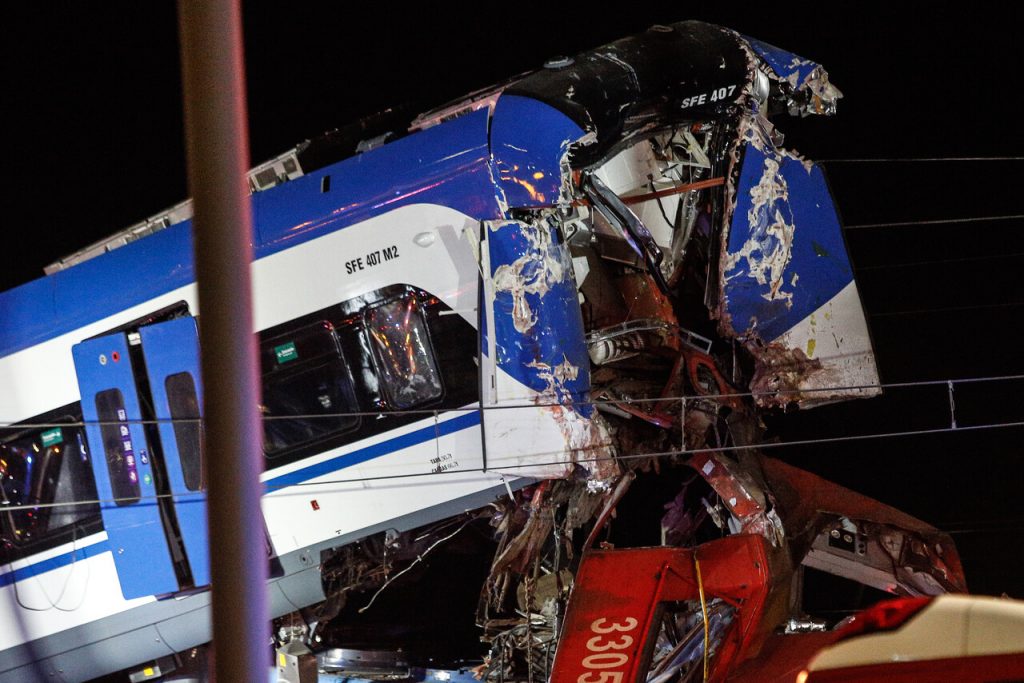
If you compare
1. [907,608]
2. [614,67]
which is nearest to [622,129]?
[614,67]

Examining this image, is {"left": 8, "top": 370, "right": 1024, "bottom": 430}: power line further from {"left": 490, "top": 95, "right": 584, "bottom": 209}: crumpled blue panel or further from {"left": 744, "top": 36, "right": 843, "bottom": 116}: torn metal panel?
{"left": 744, "top": 36, "right": 843, "bottom": 116}: torn metal panel

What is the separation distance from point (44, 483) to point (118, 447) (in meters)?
0.69

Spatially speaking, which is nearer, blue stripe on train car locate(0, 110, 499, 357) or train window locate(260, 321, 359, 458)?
blue stripe on train car locate(0, 110, 499, 357)

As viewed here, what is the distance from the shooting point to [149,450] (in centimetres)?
692

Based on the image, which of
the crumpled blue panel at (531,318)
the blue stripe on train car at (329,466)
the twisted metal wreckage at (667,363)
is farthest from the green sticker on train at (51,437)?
the crumpled blue panel at (531,318)

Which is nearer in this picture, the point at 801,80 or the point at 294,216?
the point at 294,216

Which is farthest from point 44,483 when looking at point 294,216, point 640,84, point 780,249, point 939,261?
point 939,261

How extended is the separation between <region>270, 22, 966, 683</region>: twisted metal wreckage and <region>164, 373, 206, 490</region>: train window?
1166mm

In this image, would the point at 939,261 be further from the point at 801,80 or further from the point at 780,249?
the point at 780,249

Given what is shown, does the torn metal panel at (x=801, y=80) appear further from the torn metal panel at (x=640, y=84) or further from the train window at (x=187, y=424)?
the train window at (x=187, y=424)

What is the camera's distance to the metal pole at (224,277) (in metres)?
3.08

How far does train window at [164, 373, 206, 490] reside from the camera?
269 inches

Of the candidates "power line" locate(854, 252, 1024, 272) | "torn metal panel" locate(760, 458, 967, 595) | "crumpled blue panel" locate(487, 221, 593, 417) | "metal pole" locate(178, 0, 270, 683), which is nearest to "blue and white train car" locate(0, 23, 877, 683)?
"crumpled blue panel" locate(487, 221, 593, 417)

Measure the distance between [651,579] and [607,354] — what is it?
59.4 inches
